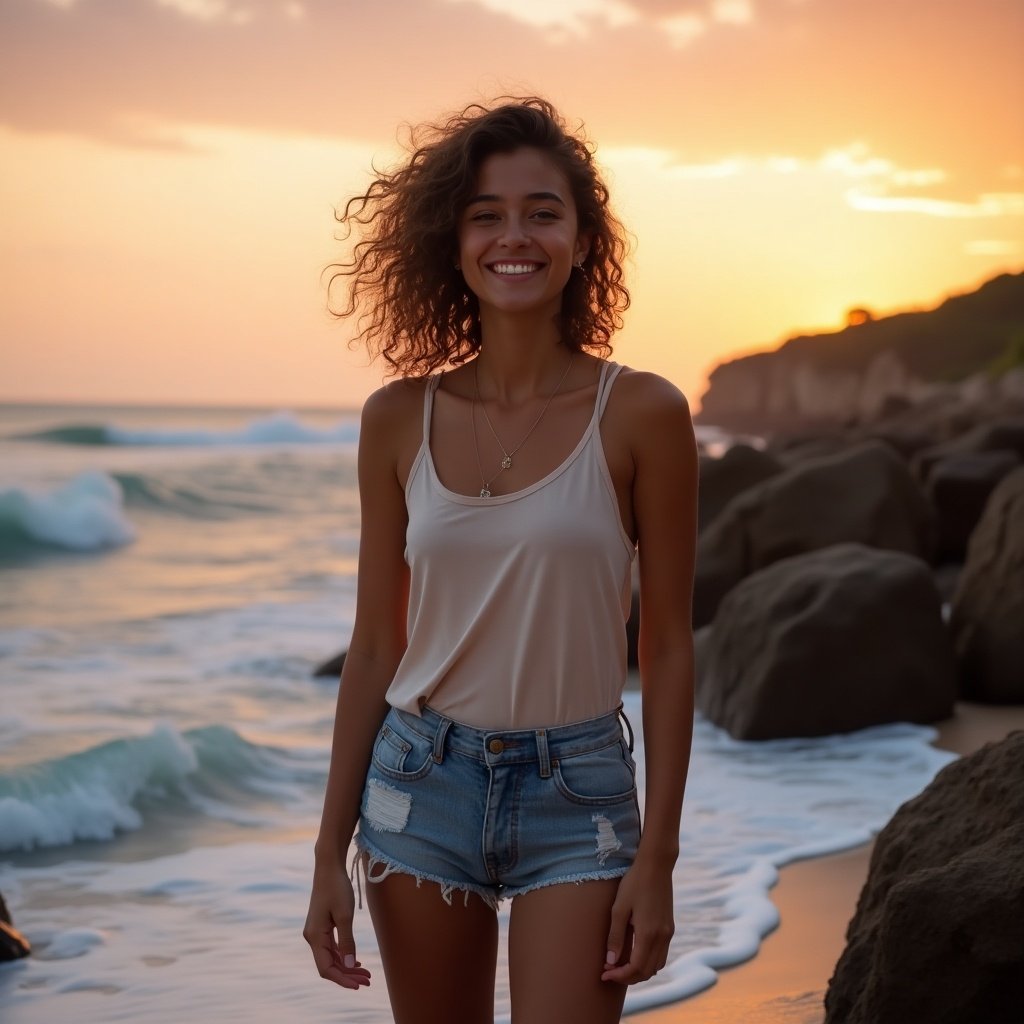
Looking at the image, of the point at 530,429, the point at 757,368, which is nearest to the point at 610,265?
the point at 530,429

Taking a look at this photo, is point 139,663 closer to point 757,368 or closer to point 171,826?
point 171,826

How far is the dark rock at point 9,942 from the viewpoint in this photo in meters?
5.07

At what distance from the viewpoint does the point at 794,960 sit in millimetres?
4699

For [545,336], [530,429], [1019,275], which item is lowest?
[530,429]

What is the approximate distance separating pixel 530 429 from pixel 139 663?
9367 millimetres

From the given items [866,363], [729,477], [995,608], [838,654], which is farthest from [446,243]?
[866,363]

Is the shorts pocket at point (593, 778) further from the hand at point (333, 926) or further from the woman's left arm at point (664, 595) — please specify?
the hand at point (333, 926)

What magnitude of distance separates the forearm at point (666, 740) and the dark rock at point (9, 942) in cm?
333

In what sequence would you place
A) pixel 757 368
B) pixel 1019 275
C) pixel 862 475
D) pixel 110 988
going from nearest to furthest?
pixel 110 988 → pixel 862 475 → pixel 1019 275 → pixel 757 368

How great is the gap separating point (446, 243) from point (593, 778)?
3.60 ft

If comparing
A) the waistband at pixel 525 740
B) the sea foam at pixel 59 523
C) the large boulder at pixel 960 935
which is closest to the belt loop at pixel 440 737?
the waistband at pixel 525 740

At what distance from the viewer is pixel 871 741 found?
7758 millimetres

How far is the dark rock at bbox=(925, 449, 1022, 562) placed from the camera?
13.2 meters

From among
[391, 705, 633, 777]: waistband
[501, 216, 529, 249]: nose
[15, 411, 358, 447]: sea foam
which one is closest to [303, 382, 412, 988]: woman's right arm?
[391, 705, 633, 777]: waistband
